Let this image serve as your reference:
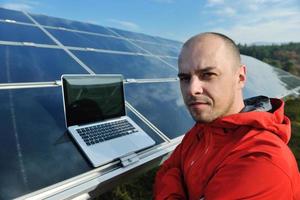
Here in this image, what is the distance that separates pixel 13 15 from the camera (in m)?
5.52

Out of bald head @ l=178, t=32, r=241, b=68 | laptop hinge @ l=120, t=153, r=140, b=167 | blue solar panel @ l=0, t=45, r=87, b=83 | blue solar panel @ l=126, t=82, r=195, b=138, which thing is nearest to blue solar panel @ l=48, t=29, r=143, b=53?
blue solar panel @ l=0, t=45, r=87, b=83

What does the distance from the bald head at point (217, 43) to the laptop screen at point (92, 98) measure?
36.5 inches

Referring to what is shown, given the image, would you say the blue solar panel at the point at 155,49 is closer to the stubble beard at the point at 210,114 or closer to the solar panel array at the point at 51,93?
the solar panel array at the point at 51,93

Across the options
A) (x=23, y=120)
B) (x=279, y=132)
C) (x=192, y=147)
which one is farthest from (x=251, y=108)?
(x=23, y=120)

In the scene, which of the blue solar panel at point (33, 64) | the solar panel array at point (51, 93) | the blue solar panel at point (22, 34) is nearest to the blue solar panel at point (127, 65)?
the solar panel array at point (51, 93)

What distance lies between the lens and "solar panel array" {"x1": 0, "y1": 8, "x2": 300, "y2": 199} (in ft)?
6.81

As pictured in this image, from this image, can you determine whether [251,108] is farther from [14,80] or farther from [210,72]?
[14,80]

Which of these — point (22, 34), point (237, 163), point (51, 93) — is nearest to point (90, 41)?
point (22, 34)

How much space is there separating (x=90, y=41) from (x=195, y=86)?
12.4ft

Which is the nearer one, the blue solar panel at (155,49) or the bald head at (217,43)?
the bald head at (217,43)

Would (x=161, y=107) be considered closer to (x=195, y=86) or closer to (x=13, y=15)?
→ (x=195, y=86)

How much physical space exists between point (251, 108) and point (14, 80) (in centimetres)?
206

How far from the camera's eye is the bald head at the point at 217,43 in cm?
220

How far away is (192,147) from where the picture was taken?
96.0 inches
